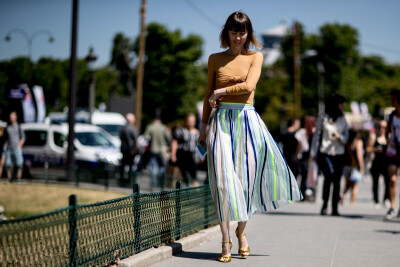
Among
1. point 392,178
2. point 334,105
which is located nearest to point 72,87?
point 334,105

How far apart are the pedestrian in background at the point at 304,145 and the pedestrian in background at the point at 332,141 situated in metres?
2.98

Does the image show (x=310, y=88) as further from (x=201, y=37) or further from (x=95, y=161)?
(x=95, y=161)

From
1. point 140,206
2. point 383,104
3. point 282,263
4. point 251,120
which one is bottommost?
point 282,263

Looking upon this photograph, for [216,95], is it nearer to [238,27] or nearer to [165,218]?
[238,27]

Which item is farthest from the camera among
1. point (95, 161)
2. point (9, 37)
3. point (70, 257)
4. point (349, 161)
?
point (9, 37)

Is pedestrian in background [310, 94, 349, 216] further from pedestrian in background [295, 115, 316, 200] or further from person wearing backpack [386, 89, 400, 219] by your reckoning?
pedestrian in background [295, 115, 316, 200]

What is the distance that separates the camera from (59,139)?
21828mm

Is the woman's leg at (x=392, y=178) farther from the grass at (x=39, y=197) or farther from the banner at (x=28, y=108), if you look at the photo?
the banner at (x=28, y=108)

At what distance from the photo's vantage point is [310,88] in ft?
245

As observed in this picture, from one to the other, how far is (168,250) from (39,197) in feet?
28.4

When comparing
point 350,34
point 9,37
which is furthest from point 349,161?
point 350,34

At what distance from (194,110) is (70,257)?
66.3m

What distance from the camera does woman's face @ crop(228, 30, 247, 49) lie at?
6074mm

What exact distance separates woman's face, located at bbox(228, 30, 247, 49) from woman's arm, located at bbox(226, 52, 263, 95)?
0.58 feet
